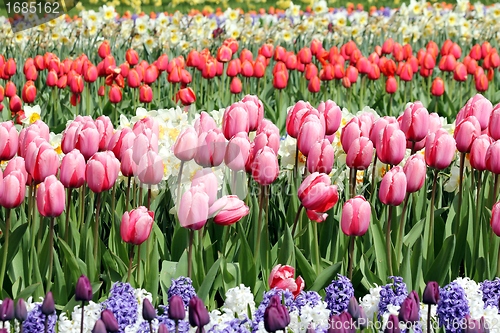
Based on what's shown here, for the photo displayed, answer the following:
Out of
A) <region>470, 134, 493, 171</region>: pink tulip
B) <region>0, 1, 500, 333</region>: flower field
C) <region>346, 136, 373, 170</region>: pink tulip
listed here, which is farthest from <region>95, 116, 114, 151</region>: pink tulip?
<region>470, 134, 493, 171</region>: pink tulip

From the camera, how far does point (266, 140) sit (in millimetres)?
3061

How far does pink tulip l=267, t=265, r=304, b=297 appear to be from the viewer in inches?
102

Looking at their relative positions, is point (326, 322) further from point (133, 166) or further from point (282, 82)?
point (282, 82)

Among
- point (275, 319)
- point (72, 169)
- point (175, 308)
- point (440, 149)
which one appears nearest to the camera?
point (275, 319)

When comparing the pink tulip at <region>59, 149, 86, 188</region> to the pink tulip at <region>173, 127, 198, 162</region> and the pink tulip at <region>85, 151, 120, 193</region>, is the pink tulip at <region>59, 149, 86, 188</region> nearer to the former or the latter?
the pink tulip at <region>85, 151, 120, 193</region>

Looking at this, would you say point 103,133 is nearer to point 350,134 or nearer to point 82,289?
point 350,134

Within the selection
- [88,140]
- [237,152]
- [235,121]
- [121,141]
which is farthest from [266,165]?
[88,140]

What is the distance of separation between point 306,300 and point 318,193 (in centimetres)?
40

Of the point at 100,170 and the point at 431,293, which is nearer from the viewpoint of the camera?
the point at 431,293

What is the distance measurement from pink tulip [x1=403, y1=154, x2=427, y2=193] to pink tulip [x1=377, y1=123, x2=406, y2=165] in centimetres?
15

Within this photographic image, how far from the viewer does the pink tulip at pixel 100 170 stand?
108 inches

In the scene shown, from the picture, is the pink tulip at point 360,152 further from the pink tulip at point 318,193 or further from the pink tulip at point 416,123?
the pink tulip at point 318,193

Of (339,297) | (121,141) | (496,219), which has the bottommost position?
(339,297)

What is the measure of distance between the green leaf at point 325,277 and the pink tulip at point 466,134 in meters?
0.75
